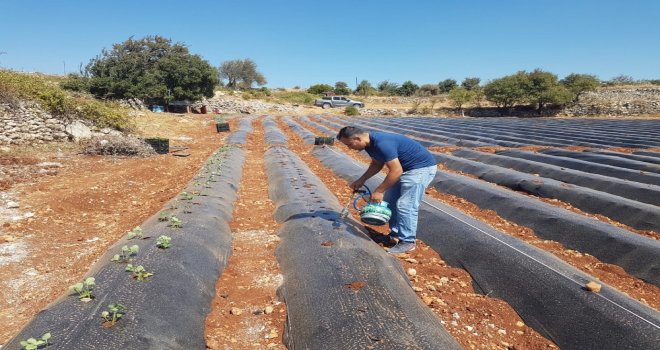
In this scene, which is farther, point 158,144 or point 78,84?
point 78,84

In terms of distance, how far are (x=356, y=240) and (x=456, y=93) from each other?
41430 millimetres

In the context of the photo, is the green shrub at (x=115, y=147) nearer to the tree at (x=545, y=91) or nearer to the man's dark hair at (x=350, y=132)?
the man's dark hair at (x=350, y=132)

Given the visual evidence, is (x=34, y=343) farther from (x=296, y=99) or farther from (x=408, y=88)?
(x=408, y=88)

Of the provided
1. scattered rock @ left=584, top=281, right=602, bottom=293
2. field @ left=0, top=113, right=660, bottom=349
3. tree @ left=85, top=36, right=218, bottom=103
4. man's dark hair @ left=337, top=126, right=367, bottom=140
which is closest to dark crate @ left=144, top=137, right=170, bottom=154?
field @ left=0, top=113, right=660, bottom=349

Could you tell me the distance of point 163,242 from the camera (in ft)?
12.0

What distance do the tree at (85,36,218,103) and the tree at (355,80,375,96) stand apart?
33.2 meters

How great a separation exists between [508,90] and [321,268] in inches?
1584

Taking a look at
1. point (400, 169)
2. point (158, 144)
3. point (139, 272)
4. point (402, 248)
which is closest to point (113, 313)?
point (139, 272)

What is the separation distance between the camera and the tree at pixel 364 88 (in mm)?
61544

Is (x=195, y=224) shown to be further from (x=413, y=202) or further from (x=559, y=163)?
(x=559, y=163)

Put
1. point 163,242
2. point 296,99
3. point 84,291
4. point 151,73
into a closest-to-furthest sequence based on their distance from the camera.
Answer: point 84,291 < point 163,242 < point 151,73 < point 296,99

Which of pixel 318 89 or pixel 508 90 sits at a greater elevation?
pixel 318 89

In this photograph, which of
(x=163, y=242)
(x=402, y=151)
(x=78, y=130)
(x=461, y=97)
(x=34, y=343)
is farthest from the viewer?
(x=461, y=97)

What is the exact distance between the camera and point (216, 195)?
6348 mm
